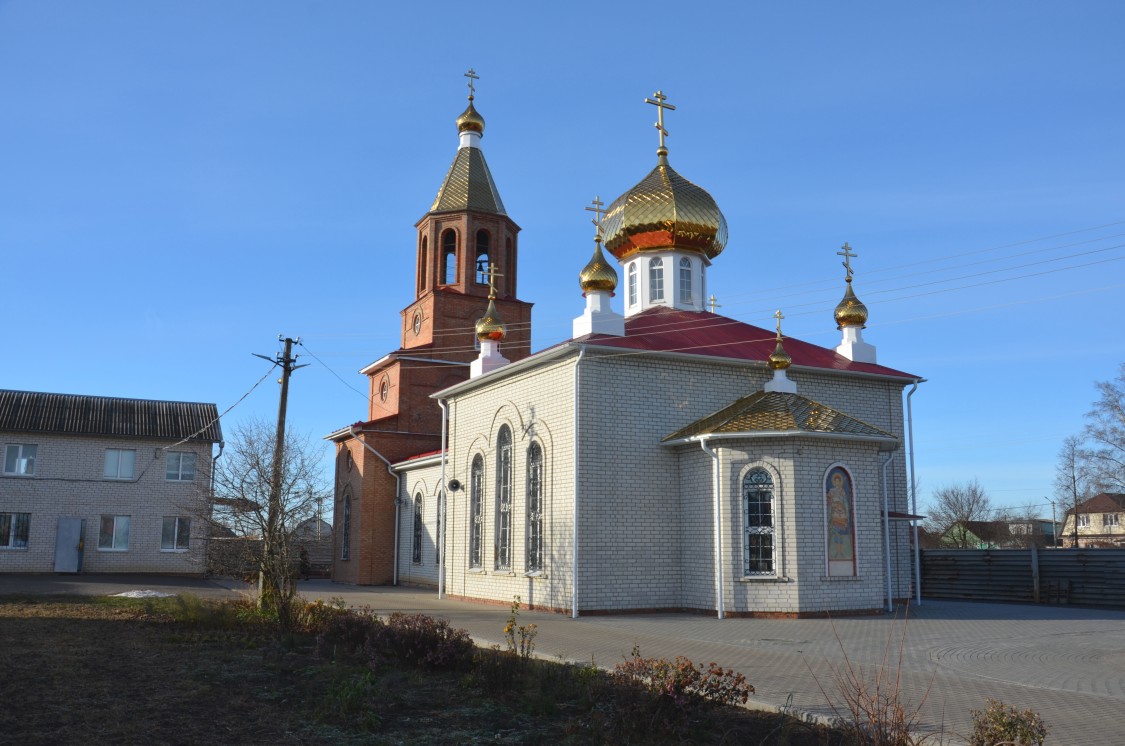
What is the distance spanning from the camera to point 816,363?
18719mm

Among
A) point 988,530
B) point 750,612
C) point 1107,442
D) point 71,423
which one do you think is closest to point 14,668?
point 750,612

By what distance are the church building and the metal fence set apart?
293 centimetres

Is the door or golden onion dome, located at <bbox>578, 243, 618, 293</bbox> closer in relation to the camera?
golden onion dome, located at <bbox>578, 243, 618, 293</bbox>

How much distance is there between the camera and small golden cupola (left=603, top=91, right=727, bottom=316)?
20906 mm

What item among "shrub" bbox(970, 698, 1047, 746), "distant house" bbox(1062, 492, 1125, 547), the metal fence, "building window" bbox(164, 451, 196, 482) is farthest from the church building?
"distant house" bbox(1062, 492, 1125, 547)

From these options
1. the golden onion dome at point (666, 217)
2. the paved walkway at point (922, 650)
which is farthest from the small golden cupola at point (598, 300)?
the paved walkway at point (922, 650)

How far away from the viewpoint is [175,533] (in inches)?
1193

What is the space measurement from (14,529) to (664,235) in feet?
73.1

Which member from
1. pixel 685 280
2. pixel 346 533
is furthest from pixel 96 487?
pixel 685 280

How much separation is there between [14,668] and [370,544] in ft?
55.1

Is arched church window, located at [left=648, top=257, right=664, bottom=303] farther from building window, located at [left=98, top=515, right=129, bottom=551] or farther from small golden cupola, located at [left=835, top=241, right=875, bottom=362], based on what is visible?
building window, located at [left=98, top=515, right=129, bottom=551]

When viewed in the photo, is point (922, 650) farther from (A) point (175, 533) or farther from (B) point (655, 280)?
(A) point (175, 533)

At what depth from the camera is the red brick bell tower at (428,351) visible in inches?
1044

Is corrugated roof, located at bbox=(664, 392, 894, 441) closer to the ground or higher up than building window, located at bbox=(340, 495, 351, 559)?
higher up
